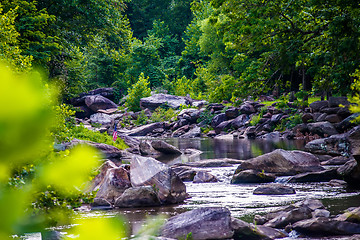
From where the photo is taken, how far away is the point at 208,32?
51562mm

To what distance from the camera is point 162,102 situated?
45.3 meters

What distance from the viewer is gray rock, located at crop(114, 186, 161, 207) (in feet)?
28.8

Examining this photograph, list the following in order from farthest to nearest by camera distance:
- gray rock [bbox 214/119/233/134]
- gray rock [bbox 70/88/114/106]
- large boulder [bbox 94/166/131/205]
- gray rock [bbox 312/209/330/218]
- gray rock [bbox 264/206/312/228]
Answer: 1. gray rock [bbox 70/88/114/106]
2. gray rock [bbox 214/119/233/134]
3. large boulder [bbox 94/166/131/205]
4. gray rock [bbox 312/209/330/218]
5. gray rock [bbox 264/206/312/228]

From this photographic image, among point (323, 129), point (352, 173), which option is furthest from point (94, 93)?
point (352, 173)

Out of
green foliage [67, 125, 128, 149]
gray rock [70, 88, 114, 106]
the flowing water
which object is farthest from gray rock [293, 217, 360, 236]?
gray rock [70, 88, 114, 106]

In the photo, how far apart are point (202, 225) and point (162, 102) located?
39102 mm

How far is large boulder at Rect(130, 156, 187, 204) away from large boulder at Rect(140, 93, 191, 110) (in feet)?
113

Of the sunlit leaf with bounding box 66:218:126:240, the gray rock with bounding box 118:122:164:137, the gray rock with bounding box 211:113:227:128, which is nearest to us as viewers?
the sunlit leaf with bounding box 66:218:126:240

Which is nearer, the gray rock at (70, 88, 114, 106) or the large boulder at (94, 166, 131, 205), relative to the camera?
the large boulder at (94, 166, 131, 205)

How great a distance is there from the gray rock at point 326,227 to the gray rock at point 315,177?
16.0ft

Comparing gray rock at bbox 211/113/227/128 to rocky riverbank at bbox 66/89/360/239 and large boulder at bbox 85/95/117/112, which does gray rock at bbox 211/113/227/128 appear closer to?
rocky riverbank at bbox 66/89/360/239

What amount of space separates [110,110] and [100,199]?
37508 mm

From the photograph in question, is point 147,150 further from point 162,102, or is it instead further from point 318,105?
point 162,102

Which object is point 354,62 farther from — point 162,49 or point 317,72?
point 162,49
